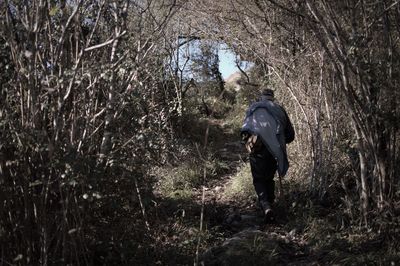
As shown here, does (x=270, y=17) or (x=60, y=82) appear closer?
(x=60, y=82)

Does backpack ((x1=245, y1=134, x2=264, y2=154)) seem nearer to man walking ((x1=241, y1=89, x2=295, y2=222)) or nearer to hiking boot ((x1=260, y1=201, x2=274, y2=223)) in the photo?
man walking ((x1=241, y1=89, x2=295, y2=222))

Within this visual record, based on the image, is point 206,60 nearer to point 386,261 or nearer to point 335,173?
point 335,173

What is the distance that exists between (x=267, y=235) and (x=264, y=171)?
109 centimetres

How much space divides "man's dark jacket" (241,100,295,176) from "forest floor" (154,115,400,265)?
555mm

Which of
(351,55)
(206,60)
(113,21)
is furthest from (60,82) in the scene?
(206,60)

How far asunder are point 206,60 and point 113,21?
1249cm

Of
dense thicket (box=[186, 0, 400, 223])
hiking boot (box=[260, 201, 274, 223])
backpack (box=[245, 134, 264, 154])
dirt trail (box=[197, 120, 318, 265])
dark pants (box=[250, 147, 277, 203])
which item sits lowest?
dirt trail (box=[197, 120, 318, 265])

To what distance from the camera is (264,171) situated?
235 inches

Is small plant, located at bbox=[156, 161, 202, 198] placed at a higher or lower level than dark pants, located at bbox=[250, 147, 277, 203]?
lower

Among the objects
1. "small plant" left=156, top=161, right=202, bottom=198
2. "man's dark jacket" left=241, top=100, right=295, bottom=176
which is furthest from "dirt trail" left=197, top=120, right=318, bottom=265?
"man's dark jacket" left=241, top=100, right=295, bottom=176

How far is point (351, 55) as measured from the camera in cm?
452

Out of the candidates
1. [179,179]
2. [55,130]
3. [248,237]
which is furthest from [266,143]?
[55,130]

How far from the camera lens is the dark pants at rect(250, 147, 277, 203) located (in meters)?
5.95

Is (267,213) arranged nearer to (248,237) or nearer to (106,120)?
(248,237)
